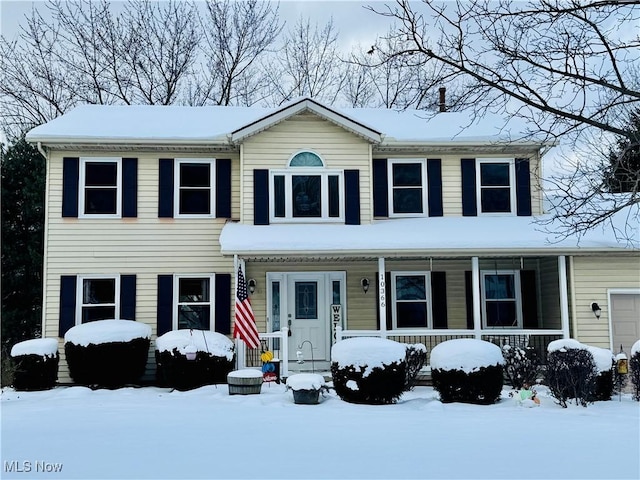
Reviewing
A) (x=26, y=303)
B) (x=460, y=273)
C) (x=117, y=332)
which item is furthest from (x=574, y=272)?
(x=26, y=303)

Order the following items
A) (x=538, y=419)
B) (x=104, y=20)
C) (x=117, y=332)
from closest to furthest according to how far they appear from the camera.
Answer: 1. (x=538, y=419)
2. (x=117, y=332)
3. (x=104, y=20)

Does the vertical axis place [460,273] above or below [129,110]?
below

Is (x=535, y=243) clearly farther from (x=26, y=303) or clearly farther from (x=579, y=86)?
(x=26, y=303)

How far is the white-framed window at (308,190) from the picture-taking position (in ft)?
44.1

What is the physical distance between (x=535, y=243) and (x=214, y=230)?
7.06 metres

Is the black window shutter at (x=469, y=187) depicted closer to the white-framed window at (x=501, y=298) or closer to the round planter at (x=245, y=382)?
the white-framed window at (x=501, y=298)

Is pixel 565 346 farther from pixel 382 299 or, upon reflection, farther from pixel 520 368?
pixel 382 299

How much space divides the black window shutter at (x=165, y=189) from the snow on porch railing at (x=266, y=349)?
3.55m

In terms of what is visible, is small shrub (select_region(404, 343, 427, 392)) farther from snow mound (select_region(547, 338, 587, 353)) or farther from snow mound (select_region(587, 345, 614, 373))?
snow mound (select_region(587, 345, 614, 373))

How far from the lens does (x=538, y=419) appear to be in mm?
8070

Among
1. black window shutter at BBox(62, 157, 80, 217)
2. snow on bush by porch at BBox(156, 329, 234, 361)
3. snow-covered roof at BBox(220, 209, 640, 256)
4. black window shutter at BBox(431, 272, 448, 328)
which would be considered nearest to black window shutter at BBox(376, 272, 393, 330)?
black window shutter at BBox(431, 272, 448, 328)

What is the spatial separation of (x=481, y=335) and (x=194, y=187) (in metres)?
7.28

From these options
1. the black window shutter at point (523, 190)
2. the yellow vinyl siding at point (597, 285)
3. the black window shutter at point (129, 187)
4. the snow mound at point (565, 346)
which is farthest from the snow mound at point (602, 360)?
the black window shutter at point (129, 187)

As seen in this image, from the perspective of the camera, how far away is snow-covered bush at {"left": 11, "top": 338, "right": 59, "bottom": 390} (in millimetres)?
11539
